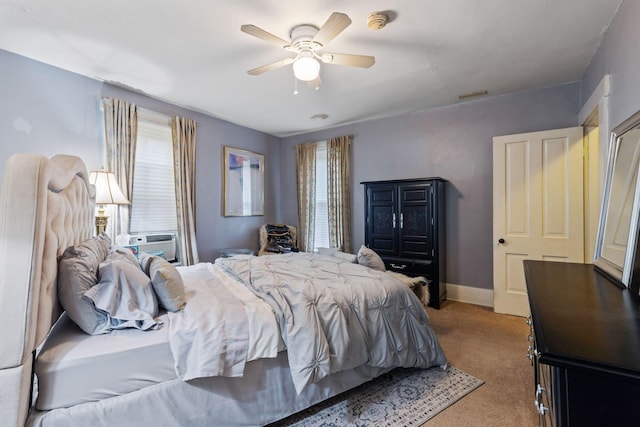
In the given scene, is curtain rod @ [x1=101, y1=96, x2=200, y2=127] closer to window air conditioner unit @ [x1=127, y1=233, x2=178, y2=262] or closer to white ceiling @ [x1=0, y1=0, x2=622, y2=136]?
white ceiling @ [x1=0, y1=0, x2=622, y2=136]

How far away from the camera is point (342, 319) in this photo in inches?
67.7

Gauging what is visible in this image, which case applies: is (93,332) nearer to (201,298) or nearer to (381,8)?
(201,298)

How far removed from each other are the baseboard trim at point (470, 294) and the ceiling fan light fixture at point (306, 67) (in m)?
3.22

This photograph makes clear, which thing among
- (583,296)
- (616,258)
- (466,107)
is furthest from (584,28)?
(583,296)

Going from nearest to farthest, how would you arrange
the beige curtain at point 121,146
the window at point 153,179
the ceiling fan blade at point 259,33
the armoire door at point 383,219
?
the ceiling fan blade at point 259,33 < the beige curtain at point 121,146 < the window at point 153,179 < the armoire door at point 383,219

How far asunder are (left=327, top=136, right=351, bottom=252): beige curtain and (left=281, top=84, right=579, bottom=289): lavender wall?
493 millimetres

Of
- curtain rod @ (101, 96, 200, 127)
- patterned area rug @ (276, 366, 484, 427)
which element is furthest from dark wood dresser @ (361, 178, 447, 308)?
curtain rod @ (101, 96, 200, 127)

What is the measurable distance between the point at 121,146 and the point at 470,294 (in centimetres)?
458

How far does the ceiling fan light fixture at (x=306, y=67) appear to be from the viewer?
7.39ft

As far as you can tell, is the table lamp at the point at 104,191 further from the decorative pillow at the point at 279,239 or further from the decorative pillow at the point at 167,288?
the decorative pillow at the point at 279,239

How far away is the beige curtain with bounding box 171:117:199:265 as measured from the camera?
383cm

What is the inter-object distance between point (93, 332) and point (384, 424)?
162 centimetres

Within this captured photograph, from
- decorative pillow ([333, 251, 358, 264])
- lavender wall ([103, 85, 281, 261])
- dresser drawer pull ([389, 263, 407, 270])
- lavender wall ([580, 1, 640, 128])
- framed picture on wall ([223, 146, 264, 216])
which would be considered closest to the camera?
lavender wall ([580, 1, 640, 128])

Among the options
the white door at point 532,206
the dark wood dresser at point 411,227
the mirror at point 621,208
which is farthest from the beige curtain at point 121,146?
the white door at point 532,206
